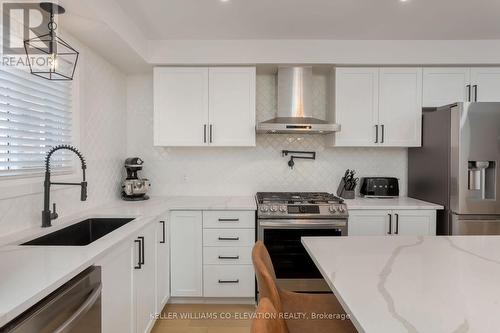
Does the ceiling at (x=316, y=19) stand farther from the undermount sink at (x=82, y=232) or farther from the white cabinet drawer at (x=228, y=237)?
the white cabinet drawer at (x=228, y=237)

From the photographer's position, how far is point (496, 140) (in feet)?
8.27

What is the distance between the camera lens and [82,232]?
210 centimetres

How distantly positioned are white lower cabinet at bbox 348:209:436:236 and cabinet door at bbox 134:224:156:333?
1.69m

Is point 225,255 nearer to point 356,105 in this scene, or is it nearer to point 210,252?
point 210,252

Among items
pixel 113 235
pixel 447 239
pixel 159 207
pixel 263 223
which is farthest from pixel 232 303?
pixel 447 239

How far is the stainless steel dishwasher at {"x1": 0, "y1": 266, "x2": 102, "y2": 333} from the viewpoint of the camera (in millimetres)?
958

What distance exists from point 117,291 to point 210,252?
3.61 ft

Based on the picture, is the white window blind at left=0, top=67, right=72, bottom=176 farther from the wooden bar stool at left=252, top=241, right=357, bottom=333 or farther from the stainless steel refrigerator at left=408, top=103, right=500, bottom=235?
the stainless steel refrigerator at left=408, top=103, right=500, bottom=235

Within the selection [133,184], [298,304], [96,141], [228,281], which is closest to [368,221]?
[228,281]

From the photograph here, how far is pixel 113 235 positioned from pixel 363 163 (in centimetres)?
264

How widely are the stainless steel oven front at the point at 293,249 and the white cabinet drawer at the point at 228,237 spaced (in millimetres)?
100

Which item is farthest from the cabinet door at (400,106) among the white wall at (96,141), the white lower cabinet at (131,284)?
the white wall at (96,141)

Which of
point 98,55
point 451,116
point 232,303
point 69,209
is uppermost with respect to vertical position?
point 98,55

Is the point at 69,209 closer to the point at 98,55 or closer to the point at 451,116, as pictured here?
the point at 98,55
